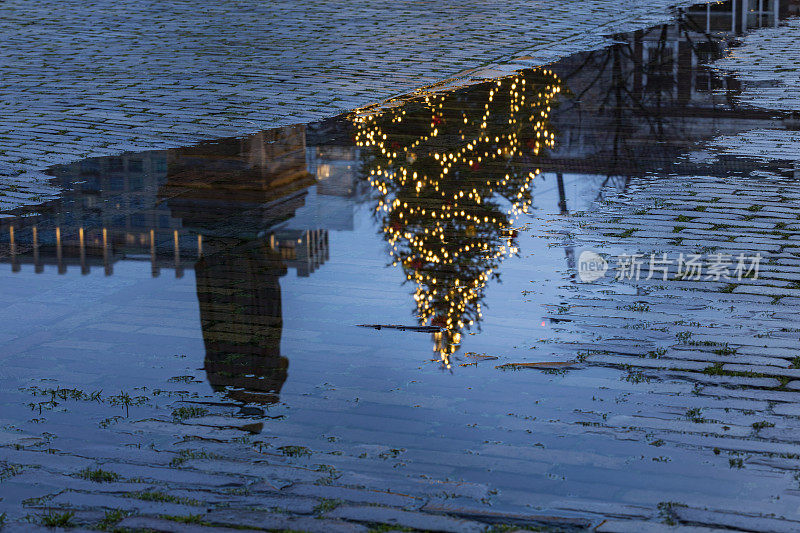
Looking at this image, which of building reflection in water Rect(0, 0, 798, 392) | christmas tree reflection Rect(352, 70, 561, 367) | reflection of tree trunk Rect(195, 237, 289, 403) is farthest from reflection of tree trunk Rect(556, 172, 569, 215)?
reflection of tree trunk Rect(195, 237, 289, 403)

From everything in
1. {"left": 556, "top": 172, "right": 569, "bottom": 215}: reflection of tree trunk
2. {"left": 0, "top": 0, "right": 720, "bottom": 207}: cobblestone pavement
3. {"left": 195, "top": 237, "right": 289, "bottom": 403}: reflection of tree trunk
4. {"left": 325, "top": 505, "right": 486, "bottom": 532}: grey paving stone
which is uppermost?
{"left": 0, "top": 0, "right": 720, "bottom": 207}: cobblestone pavement

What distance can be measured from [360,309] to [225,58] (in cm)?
1122

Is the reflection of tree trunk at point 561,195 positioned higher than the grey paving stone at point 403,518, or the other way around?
the reflection of tree trunk at point 561,195

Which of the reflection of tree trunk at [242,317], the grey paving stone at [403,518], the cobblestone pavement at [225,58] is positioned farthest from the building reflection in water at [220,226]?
the grey paving stone at [403,518]

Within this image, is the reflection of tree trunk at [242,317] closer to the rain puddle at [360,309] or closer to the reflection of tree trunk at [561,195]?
the rain puddle at [360,309]

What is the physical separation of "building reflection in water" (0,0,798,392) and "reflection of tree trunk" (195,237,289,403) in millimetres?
13

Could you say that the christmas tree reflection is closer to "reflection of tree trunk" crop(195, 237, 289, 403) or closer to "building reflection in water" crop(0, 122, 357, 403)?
"building reflection in water" crop(0, 122, 357, 403)

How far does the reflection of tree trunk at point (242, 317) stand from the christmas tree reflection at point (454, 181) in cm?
81

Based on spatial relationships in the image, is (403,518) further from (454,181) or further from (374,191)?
(454,181)

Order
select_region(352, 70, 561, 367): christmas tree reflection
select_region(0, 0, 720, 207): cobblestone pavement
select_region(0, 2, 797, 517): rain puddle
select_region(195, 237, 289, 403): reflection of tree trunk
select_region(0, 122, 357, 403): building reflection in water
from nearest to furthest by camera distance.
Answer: select_region(0, 2, 797, 517): rain puddle, select_region(195, 237, 289, 403): reflection of tree trunk, select_region(0, 122, 357, 403): building reflection in water, select_region(352, 70, 561, 367): christmas tree reflection, select_region(0, 0, 720, 207): cobblestone pavement

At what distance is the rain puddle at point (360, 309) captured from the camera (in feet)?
15.0

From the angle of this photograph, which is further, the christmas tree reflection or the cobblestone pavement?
the cobblestone pavement

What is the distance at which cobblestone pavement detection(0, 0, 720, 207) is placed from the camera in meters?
11.8

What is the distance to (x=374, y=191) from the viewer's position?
9.31m
